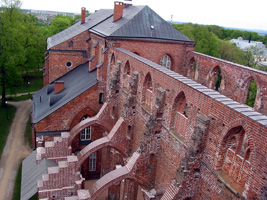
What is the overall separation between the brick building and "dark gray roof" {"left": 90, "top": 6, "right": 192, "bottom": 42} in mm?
100

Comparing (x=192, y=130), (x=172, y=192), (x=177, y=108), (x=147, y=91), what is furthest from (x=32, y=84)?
(x=172, y=192)

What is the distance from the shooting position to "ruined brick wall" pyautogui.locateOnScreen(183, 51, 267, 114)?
14.2 m

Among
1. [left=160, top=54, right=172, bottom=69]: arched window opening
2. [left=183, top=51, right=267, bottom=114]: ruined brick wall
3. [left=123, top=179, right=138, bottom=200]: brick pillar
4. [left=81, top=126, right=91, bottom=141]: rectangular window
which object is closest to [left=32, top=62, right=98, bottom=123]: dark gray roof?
[left=81, top=126, right=91, bottom=141]: rectangular window

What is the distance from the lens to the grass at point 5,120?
23.9 m

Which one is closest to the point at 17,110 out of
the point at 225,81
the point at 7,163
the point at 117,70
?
the point at 7,163

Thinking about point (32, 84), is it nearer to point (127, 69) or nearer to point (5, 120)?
point (5, 120)

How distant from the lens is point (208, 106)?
28.2 ft

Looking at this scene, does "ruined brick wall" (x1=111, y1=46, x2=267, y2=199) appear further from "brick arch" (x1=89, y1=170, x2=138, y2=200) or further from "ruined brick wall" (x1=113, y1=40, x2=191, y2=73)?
"ruined brick wall" (x1=113, y1=40, x2=191, y2=73)

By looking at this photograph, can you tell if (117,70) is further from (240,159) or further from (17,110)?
(17,110)

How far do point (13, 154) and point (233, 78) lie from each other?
1860 centimetres

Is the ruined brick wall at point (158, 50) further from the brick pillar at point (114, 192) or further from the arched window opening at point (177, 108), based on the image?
the brick pillar at point (114, 192)

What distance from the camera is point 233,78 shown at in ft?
52.4

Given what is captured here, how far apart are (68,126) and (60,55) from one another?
10.5 metres

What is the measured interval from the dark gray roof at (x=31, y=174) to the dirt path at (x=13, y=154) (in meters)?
2.00
